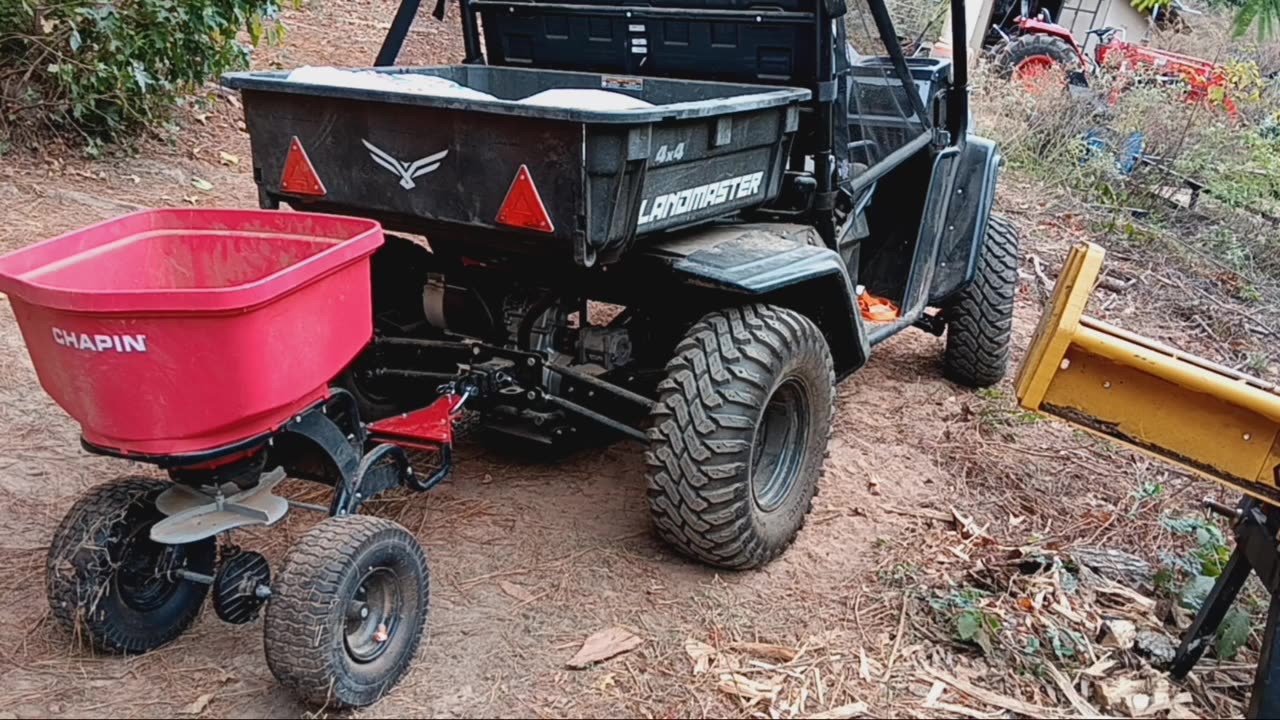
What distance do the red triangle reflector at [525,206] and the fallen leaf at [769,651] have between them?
1.30m

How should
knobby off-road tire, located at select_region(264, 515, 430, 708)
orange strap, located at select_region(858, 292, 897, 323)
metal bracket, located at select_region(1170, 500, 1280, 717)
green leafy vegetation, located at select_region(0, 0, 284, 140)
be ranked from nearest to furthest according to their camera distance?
knobby off-road tire, located at select_region(264, 515, 430, 708) < metal bracket, located at select_region(1170, 500, 1280, 717) < orange strap, located at select_region(858, 292, 897, 323) < green leafy vegetation, located at select_region(0, 0, 284, 140)

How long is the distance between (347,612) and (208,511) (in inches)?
18.5

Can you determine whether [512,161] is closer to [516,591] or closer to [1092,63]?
[516,591]

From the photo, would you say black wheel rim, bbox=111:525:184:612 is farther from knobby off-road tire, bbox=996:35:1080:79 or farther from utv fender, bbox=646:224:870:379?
knobby off-road tire, bbox=996:35:1080:79

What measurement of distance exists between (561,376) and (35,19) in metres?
4.64

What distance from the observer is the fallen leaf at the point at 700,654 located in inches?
118

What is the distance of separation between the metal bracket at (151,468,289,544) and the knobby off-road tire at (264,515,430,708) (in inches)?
7.8

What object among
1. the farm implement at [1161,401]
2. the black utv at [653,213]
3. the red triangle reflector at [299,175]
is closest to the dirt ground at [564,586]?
the black utv at [653,213]

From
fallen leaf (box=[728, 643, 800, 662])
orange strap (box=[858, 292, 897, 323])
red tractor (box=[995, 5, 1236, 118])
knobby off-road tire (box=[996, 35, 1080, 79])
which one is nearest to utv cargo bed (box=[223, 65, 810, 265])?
fallen leaf (box=[728, 643, 800, 662])

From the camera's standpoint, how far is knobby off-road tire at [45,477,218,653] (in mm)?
2748

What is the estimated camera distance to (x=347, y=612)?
269 centimetres

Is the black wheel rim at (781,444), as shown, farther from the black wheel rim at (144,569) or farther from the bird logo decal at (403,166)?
the black wheel rim at (144,569)

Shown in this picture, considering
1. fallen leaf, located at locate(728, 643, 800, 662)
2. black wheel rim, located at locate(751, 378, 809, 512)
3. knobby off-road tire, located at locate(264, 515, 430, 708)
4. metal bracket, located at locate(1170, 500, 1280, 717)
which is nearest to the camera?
knobby off-road tire, located at locate(264, 515, 430, 708)

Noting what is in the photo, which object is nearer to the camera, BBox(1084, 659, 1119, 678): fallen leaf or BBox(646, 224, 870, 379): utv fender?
BBox(1084, 659, 1119, 678): fallen leaf
